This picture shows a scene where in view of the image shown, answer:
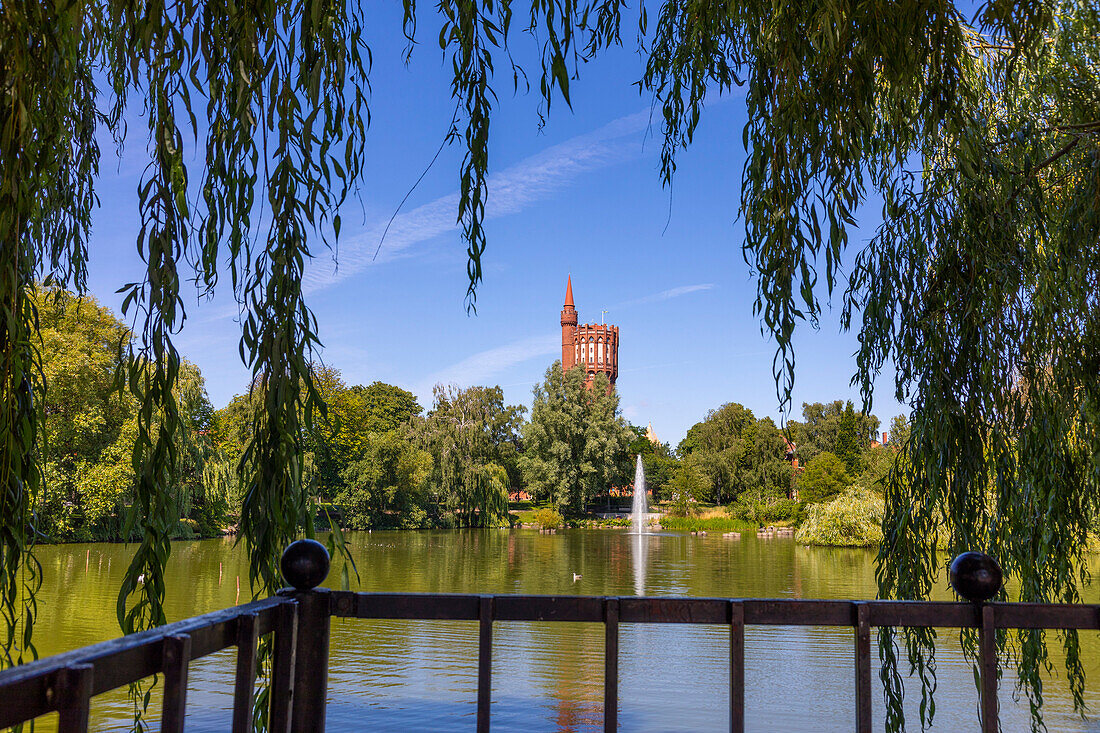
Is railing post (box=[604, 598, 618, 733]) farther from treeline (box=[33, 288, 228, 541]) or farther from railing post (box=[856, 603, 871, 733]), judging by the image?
treeline (box=[33, 288, 228, 541])

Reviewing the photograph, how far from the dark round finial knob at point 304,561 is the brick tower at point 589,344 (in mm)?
79932

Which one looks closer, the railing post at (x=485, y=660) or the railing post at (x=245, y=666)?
the railing post at (x=245, y=666)

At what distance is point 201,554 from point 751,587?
579 inches

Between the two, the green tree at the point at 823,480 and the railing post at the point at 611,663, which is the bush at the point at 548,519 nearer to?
the green tree at the point at 823,480

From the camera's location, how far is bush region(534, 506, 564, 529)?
42094mm

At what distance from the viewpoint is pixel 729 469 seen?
48.9 m

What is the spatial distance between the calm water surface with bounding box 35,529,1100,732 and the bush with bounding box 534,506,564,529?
66.8 feet

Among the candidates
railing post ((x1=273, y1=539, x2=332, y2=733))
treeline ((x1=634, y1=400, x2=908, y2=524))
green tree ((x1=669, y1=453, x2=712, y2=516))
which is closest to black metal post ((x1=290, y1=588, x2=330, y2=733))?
railing post ((x1=273, y1=539, x2=332, y2=733))

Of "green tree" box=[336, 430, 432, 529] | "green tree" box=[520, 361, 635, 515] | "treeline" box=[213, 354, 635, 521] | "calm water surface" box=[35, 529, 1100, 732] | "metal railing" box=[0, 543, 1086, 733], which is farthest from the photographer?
"green tree" box=[520, 361, 635, 515]

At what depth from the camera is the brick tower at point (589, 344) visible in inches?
3273

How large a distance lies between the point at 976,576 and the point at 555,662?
9.95 meters

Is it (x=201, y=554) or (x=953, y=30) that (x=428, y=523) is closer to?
(x=201, y=554)

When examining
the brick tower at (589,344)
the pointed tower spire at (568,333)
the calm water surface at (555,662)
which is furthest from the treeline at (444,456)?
the pointed tower spire at (568,333)

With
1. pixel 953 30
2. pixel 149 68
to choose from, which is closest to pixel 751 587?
pixel 953 30
